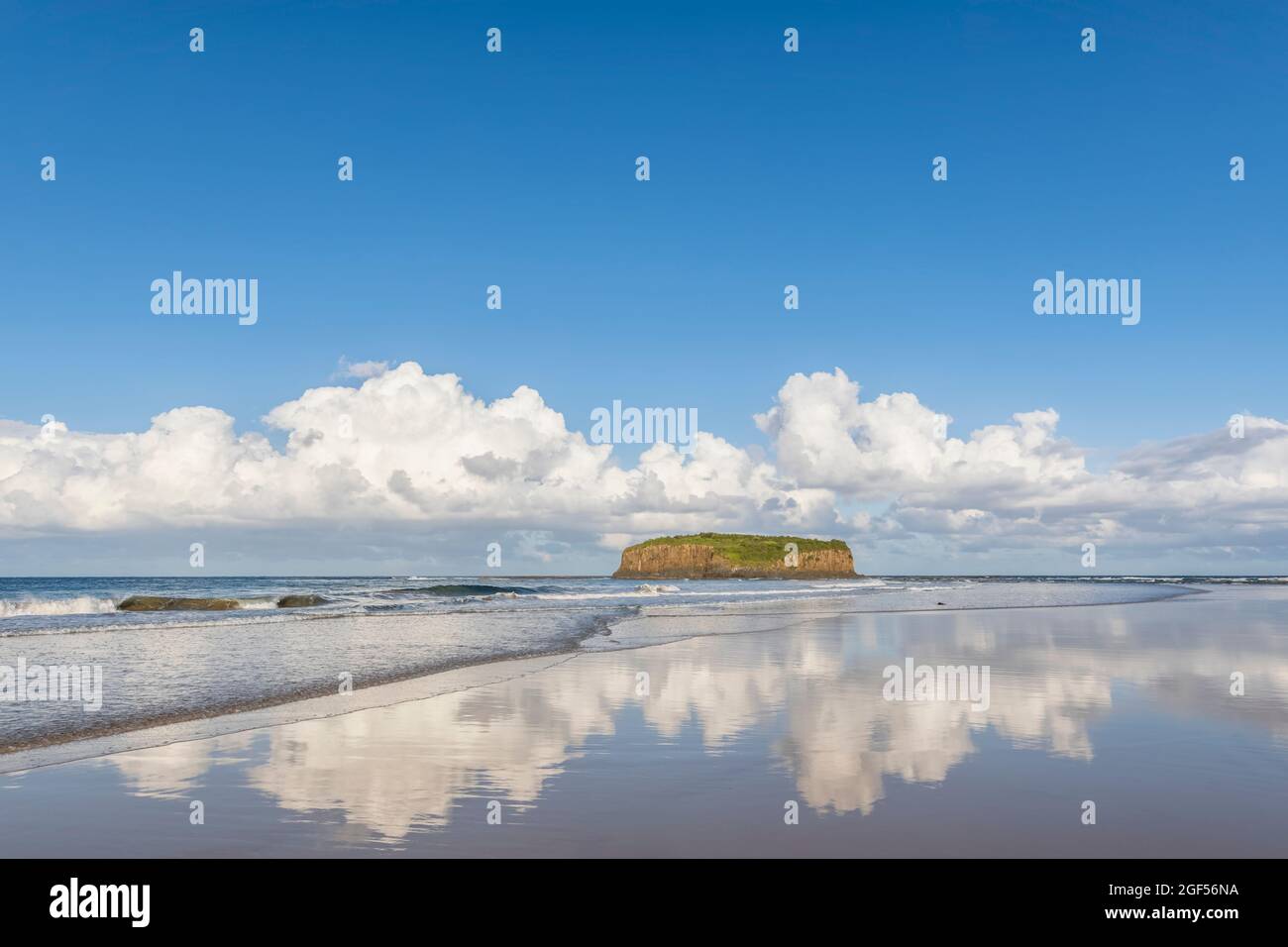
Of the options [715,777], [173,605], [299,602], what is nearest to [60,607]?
[173,605]

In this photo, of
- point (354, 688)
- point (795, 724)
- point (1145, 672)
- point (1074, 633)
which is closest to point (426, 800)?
point (795, 724)

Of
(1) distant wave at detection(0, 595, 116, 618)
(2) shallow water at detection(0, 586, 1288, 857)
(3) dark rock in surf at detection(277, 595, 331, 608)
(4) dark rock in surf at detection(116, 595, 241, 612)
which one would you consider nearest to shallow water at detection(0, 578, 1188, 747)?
(1) distant wave at detection(0, 595, 116, 618)

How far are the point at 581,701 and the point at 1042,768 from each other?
8.24 m

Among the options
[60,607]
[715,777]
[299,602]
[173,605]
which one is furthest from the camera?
[299,602]

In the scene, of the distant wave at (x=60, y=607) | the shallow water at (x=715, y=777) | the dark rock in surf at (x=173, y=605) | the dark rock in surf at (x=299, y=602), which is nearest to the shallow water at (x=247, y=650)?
the distant wave at (x=60, y=607)

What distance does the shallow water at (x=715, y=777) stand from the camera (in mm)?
7828

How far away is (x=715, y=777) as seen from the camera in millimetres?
10062

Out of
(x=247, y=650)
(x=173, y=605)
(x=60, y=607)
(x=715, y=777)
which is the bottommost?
(x=60, y=607)

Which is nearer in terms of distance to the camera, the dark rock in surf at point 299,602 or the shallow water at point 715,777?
the shallow water at point 715,777

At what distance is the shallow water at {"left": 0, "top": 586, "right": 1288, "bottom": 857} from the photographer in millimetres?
7828

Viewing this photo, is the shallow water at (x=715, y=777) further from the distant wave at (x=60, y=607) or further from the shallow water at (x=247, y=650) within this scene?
the distant wave at (x=60, y=607)

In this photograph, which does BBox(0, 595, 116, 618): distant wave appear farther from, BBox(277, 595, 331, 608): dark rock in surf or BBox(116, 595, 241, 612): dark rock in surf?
BBox(277, 595, 331, 608): dark rock in surf

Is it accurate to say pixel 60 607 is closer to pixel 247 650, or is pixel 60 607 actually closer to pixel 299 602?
pixel 299 602

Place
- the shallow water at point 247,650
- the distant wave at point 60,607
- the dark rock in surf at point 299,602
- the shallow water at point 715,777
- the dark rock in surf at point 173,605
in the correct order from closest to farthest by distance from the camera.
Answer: the shallow water at point 715,777 → the shallow water at point 247,650 → the dark rock in surf at point 173,605 → the distant wave at point 60,607 → the dark rock in surf at point 299,602
